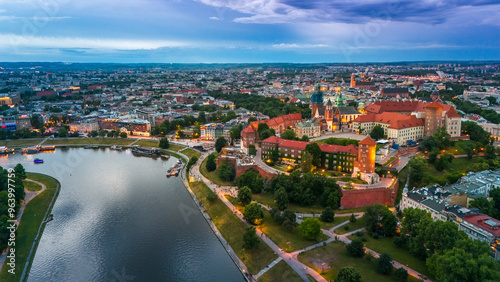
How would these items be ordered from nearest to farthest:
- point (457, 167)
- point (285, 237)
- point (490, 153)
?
1. point (285, 237)
2. point (457, 167)
3. point (490, 153)

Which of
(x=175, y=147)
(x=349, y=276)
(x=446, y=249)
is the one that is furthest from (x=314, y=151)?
(x=175, y=147)

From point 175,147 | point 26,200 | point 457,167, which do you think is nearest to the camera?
point 26,200

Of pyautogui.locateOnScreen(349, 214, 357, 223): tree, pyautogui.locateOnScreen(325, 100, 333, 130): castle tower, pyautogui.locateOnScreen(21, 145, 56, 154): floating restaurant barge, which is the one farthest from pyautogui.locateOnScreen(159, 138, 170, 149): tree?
pyautogui.locateOnScreen(349, 214, 357, 223): tree

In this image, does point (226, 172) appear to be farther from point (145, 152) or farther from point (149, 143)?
point (149, 143)

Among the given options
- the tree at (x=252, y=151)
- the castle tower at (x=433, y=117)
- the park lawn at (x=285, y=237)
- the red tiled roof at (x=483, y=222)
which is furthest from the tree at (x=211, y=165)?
the castle tower at (x=433, y=117)

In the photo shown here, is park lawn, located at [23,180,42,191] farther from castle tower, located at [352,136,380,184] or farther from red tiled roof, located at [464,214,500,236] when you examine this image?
red tiled roof, located at [464,214,500,236]

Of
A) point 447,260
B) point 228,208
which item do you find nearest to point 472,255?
point 447,260

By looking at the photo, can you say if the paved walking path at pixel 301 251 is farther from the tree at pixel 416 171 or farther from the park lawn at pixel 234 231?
the tree at pixel 416 171

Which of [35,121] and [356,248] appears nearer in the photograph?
[356,248]
